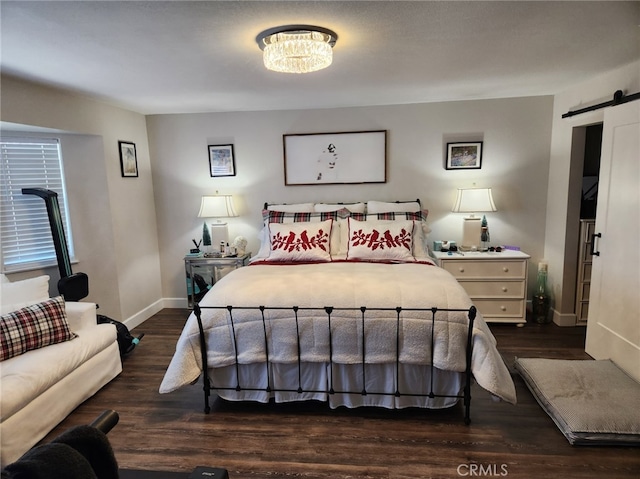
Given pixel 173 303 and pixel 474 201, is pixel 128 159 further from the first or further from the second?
pixel 474 201

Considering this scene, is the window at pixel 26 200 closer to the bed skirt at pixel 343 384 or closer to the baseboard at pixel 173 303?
the baseboard at pixel 173 303

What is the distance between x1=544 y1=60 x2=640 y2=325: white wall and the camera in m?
3.52

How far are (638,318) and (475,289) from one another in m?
1.36

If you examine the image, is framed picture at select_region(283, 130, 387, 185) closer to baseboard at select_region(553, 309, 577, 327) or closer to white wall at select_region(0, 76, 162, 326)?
white wall at select_region(0, 76, 162, 326)

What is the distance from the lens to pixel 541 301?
3893mm

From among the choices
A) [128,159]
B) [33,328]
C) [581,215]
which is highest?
[128,159]

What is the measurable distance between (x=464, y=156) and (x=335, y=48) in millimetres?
2302

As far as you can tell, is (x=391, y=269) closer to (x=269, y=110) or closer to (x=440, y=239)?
(x=440, y=239)

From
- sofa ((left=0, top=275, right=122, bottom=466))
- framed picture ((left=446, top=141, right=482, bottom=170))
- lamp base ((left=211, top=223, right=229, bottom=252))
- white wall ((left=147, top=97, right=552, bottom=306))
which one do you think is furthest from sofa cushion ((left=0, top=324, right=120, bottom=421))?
framed picture ((left=446, top=141, right=482, bottom=170))

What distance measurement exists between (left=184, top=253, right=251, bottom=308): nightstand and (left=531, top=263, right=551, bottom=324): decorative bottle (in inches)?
122

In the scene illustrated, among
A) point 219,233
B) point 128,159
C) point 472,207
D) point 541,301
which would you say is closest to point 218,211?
point 219,233

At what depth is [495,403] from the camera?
253 cm

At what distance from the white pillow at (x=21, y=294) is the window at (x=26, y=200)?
68cm

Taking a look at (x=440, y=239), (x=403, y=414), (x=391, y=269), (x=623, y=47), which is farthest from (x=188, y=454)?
(x=623, y=47)
